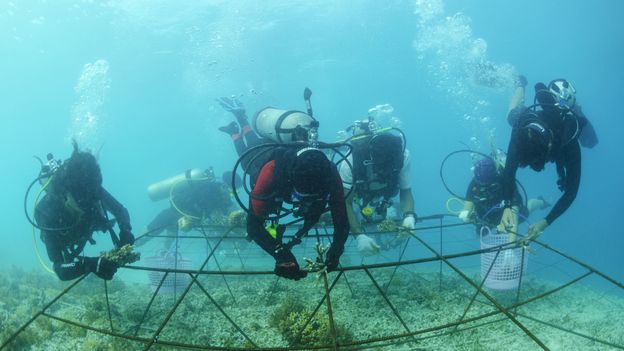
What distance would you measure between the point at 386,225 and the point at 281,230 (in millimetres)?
2802

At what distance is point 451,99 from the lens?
10012 centimetres

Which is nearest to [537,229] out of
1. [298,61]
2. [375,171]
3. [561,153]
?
[561,153]

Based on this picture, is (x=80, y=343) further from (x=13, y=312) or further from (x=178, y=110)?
(x=178, y=110)

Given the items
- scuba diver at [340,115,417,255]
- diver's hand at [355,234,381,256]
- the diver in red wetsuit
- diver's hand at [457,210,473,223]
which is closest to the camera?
the diver in red wetsuit

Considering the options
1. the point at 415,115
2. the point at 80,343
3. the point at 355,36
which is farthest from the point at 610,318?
the point at 415,115

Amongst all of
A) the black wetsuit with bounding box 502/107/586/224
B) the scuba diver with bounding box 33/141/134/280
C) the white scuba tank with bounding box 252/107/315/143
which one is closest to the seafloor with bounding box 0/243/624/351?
the scuba diver with bounding box 33/141/134/280

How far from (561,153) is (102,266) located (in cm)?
689

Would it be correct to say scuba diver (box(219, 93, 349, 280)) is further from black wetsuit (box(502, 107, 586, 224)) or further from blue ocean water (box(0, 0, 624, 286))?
blue ocean water (box(0, 0, 624, 286))

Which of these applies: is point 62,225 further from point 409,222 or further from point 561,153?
point 561,153

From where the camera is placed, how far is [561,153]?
5453 millimetres

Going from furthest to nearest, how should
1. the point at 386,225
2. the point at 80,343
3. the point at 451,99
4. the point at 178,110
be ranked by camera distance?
the point at 451,99 < the point at 178,110 < the point at 386,225 < the point at 80,343

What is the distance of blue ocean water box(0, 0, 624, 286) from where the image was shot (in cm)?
3494

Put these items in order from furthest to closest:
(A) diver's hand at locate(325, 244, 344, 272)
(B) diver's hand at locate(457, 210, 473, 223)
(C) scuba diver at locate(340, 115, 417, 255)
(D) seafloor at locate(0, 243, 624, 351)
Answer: (B) diver's hand at locate(457, 210, 473, 223)
(C) scuba diver at locate(340, 115, 417, 255)
(D) seafloor at locate(0, 243, 624, 351)
(A) diver's hand at locate(325, 244, 344, 272)

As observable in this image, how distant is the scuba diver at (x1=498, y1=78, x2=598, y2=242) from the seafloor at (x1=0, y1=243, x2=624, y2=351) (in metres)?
1.77
